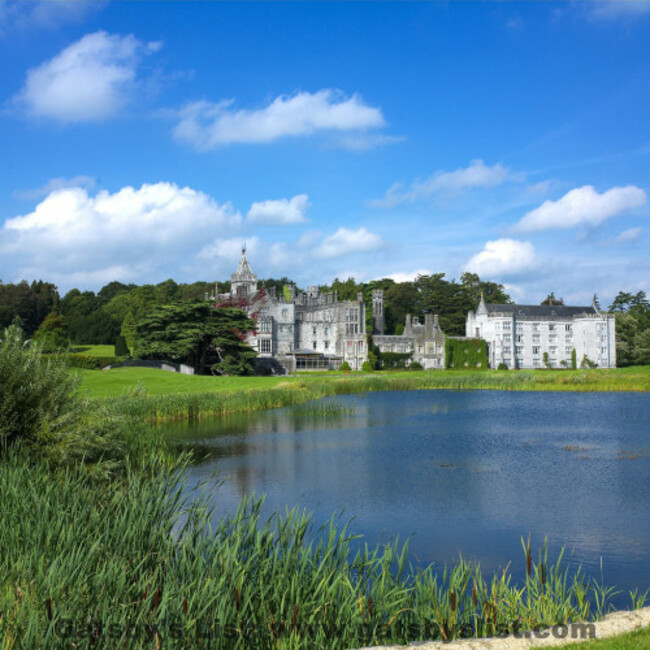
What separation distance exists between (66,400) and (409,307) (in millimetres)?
80788

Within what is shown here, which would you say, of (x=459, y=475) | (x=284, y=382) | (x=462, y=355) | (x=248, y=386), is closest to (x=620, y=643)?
(x=459, y=475)

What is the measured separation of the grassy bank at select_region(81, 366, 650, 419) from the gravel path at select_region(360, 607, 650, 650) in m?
17.5

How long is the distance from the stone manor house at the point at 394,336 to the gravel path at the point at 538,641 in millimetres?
57558

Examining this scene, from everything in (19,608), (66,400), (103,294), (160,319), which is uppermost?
(103,294)

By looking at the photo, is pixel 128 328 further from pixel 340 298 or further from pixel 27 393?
pixel 27 393

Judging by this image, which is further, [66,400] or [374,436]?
[374,436]

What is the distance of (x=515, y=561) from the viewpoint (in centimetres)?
977

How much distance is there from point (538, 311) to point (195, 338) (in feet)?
144

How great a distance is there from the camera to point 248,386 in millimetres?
36969

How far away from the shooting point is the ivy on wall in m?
71.4

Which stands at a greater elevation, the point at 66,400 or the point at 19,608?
the point at 66,400

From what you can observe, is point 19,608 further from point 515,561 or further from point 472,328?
point 472,328

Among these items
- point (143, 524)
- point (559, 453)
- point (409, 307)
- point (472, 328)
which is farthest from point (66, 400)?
point (409, 307)

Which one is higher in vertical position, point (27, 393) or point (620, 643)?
point (27, 393)
